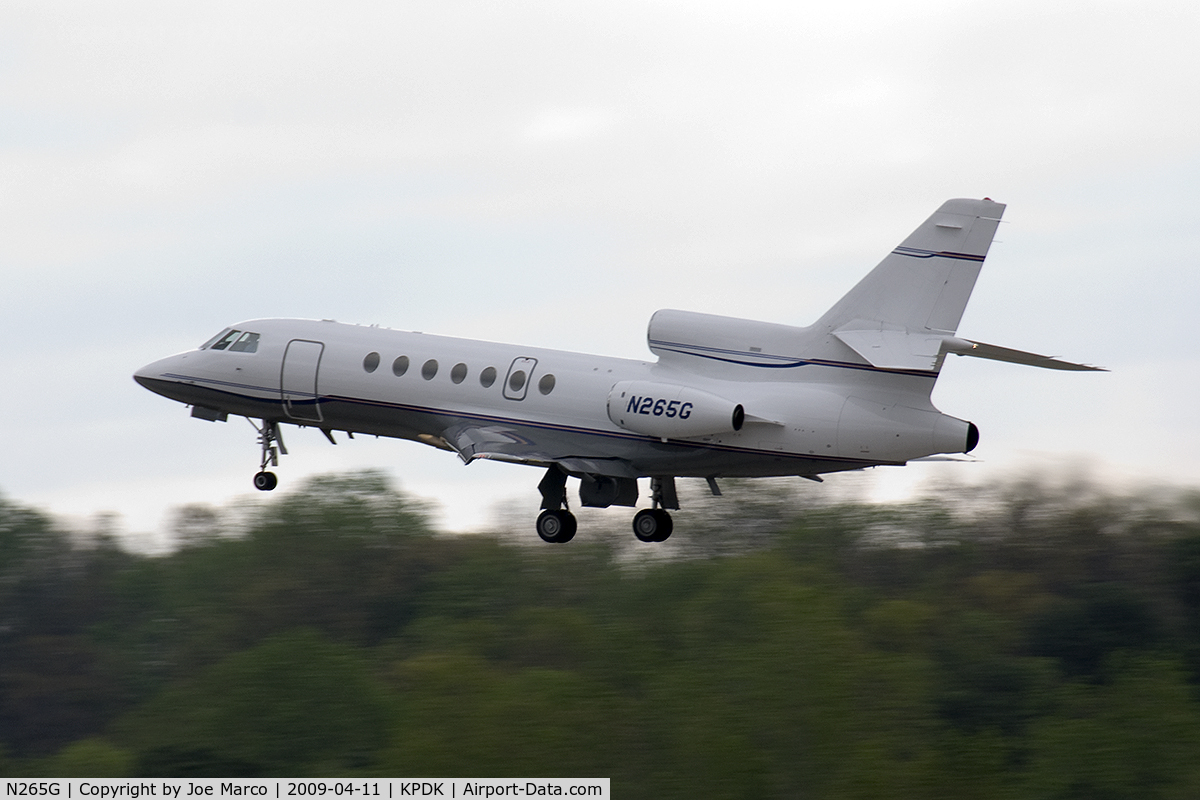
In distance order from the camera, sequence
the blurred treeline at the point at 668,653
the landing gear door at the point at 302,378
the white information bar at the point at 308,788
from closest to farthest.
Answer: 1. the landing gear door at the point at 302,378
2. the white information bar at the point at 308,788
3. the blurred treeline at the point at 668,653

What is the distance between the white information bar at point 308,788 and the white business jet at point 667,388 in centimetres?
1790

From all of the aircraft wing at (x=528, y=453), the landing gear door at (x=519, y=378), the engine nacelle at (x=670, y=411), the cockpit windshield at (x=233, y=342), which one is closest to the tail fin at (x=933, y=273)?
the engine nacelle at (x=670, y=411)

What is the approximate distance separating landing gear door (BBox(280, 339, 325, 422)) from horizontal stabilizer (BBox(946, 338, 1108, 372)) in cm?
1528

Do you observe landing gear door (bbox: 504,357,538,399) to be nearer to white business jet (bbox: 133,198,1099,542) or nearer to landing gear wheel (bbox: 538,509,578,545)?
white business jet (bbox: 133,198,1099,542)

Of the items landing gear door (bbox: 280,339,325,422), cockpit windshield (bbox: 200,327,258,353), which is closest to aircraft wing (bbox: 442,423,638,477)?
landing gear door (bbox: 280,339,325,422)

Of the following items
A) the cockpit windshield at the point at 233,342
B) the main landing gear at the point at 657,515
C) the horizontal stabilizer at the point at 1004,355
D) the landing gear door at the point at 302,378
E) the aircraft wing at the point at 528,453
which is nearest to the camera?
the horizontal stabilizer at the point at 1004,355

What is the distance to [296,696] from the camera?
8588 centimetres

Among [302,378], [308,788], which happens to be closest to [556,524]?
[302,378]

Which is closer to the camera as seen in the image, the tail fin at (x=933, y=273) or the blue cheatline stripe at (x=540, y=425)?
the tail fin at (x=933, y=273)

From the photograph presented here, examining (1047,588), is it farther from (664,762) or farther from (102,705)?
(102,705)

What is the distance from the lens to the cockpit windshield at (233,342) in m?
39.1

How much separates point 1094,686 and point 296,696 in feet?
147

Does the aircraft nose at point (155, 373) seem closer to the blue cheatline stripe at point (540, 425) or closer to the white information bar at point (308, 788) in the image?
the blue cheatline stripe at point (540, 425)

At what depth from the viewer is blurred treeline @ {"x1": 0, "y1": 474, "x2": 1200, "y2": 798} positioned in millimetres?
72062
